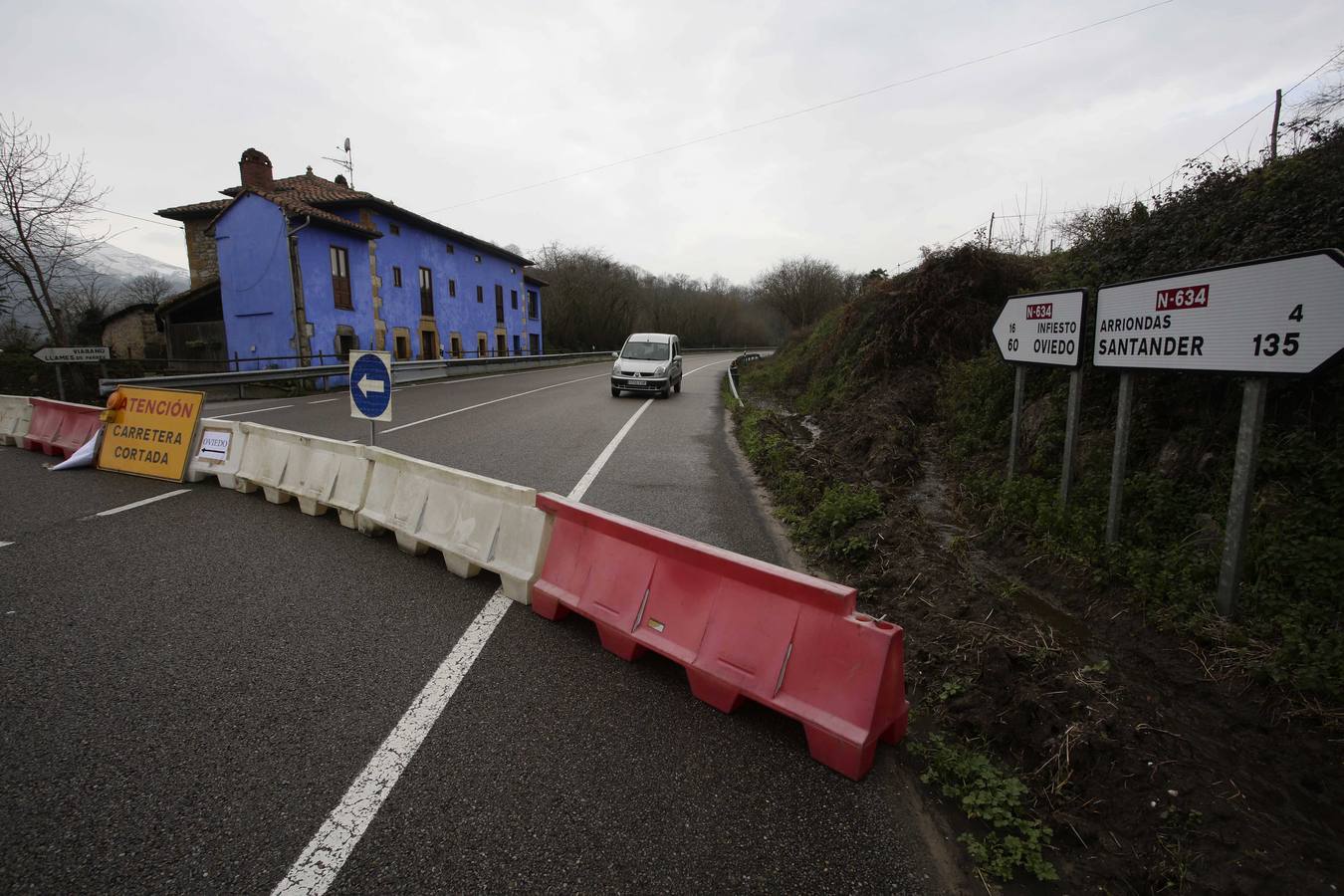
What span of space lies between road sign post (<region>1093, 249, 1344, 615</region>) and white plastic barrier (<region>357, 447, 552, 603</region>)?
13.6 ft

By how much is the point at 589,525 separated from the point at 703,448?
256 inches

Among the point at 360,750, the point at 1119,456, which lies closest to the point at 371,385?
the point at 360,750

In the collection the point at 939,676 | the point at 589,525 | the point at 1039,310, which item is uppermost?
the point at 1039,310

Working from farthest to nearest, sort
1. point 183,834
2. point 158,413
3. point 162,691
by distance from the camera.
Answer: point 158,413
point 162,691
point 183,834

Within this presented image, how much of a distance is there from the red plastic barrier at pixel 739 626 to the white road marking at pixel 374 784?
2.48ft

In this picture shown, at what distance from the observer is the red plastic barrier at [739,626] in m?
2.62

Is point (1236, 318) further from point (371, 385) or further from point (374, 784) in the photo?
point (371, 385)

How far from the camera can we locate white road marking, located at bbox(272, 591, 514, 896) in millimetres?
2000

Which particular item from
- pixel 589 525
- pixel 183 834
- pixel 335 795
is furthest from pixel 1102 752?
pixel 183 834

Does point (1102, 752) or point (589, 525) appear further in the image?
point (589, 525)

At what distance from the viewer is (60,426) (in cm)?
862

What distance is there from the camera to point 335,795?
7.61ft

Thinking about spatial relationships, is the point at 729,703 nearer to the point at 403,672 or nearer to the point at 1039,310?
the point at 403,672

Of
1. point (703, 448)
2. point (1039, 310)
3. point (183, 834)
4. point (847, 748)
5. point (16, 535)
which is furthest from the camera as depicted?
point (703, 448)
